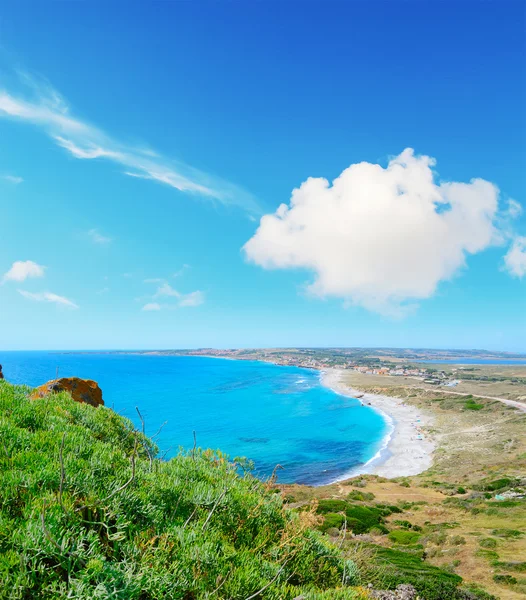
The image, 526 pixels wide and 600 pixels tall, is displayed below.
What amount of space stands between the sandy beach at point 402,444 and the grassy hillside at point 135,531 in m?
49.5

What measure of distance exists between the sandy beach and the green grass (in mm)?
49642

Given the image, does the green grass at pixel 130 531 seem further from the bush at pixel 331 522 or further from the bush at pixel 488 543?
the bush at pixel 488 543

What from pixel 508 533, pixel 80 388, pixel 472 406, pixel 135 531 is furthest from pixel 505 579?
pixel 472 406

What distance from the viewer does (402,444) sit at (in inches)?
2425

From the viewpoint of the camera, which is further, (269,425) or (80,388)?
(269,425)

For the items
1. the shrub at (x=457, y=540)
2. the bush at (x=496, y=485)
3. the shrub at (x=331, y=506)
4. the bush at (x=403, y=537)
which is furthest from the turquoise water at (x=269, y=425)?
the bush at (x=496, y=485)

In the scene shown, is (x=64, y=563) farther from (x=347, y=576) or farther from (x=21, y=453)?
(x=347, y=576)

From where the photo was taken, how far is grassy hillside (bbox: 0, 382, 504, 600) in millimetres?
2840

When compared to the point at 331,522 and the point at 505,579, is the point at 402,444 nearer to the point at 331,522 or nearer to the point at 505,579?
the point at 331,522

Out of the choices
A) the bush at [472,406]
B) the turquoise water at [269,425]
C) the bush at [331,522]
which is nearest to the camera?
the bush at [331,522]

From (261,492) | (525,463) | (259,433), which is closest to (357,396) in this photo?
(259,433)

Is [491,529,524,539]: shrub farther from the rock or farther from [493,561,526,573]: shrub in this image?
the rock

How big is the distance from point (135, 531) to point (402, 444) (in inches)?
2713

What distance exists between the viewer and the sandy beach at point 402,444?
162 feet
